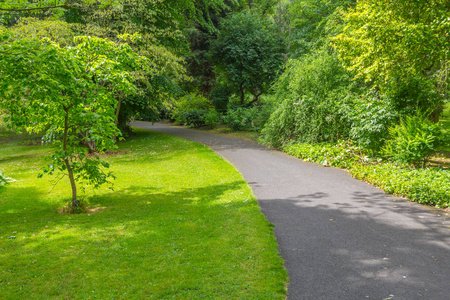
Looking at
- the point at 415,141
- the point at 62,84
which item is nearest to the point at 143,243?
the point at 62,84

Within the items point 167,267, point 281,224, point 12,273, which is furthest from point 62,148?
point 281,224

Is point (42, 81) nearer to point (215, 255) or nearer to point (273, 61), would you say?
point (215, 255)

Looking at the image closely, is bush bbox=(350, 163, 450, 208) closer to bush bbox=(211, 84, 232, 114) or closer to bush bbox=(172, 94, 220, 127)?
bush bbox=(172, 94, 220, 127)

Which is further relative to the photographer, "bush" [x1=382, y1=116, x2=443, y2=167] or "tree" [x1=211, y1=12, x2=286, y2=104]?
"tree" [x1=211, y1=12, x2=286, y2=104]

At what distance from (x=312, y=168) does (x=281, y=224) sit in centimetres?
504

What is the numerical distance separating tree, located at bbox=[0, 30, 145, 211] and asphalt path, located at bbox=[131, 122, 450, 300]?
168 inches

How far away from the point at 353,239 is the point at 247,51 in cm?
2006

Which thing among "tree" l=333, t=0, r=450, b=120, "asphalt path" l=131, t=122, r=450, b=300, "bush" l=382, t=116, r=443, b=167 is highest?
"tree" l=333, t=0, r=450, b=120

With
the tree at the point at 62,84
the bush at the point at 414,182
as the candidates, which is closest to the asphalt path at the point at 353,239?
the bush at the point at 414,182

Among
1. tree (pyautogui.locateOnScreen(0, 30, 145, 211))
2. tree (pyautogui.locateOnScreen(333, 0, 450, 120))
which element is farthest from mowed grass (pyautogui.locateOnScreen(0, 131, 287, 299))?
tree (pyautogui.locateOnScreen(333, 0, 450, 120))

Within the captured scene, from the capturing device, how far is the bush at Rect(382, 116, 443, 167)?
27.8 feet

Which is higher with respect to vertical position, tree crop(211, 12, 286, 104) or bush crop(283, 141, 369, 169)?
tree crop(211, 12, 286, 104)

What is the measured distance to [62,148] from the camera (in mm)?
7004

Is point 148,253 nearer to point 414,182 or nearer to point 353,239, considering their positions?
point 353,239
